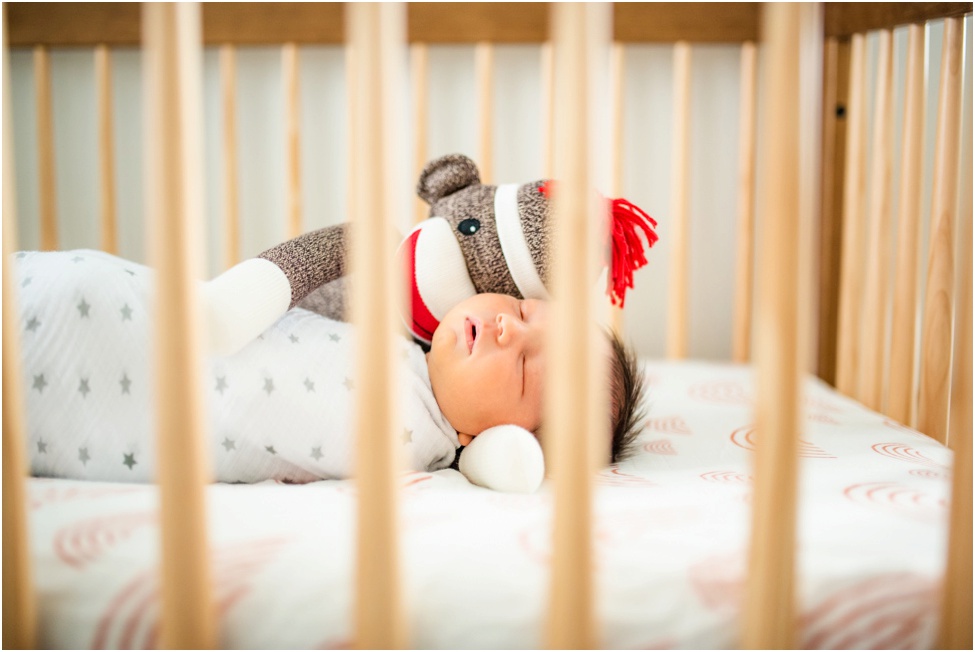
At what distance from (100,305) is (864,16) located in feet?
3.40

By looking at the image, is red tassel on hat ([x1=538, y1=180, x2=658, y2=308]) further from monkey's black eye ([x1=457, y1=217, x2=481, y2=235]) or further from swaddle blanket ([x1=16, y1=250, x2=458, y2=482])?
swaddle blanket ([x1=16, y1=250, x2=458, y2=482])

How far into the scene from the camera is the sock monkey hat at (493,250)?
74 cm

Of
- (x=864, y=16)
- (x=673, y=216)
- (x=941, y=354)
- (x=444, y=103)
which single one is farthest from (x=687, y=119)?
(x=941, y=354)

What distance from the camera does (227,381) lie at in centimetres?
63

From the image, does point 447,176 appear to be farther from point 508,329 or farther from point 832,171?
point 832,171

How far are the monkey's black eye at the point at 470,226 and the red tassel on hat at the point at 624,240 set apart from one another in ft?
0.50

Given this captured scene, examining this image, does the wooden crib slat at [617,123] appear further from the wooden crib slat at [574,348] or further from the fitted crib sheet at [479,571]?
the wooden crib slat at [574,348]

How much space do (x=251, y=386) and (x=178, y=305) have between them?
288mm

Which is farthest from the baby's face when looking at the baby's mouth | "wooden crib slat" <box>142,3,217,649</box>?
"wooden crib slat" <box>142,3,217,649</box>

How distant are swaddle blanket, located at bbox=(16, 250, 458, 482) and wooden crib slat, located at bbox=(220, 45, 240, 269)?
448 mm

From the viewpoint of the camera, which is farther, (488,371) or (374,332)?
(488,371)

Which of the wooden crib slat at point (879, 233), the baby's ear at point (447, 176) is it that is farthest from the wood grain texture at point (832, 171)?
the baby's ear at point (447, 176)

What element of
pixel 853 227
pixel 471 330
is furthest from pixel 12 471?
pixel 853 227

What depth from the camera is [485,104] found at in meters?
1.12
